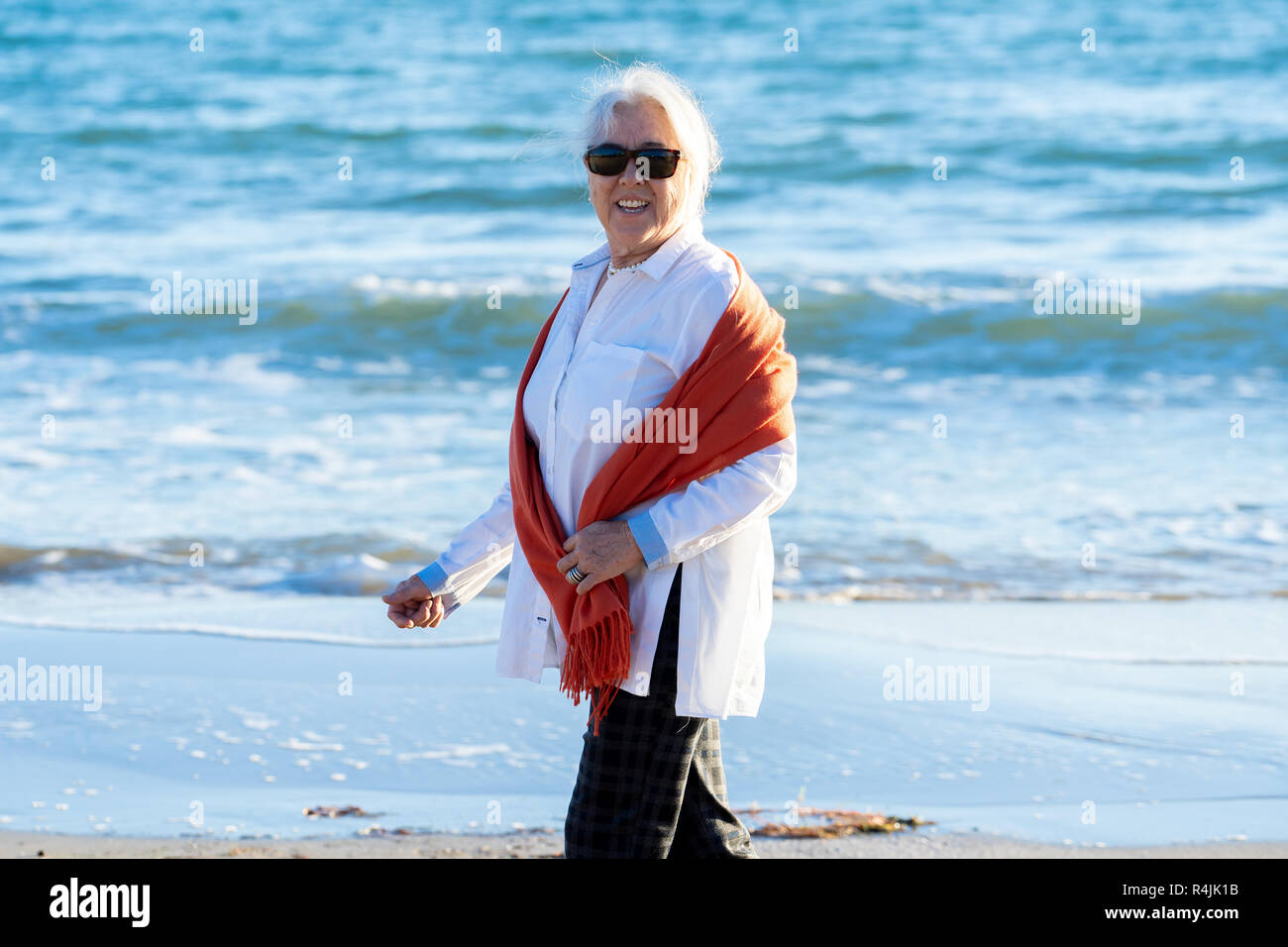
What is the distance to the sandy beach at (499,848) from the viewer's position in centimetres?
342

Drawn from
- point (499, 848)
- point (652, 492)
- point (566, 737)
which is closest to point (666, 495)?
point (652, 492)

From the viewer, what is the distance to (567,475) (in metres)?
2.50

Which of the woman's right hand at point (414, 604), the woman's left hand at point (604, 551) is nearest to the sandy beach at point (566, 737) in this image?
the woman's right hand at point (414, 604)

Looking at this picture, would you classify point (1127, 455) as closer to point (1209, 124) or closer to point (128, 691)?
point (128, 691)

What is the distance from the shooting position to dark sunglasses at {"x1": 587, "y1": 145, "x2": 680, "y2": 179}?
8.03ft

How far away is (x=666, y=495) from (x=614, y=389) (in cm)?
21

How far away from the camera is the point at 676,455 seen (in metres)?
2.38

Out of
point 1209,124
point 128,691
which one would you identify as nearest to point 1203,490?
point 128,691

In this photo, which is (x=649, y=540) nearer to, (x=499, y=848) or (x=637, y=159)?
(x=637, y=159)

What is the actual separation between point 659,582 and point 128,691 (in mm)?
2918

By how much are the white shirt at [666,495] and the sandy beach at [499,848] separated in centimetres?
109

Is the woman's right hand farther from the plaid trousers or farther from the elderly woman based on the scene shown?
the plaid trousers

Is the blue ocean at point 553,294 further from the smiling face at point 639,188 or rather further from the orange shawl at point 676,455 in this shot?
the orange shawl at point 676,455

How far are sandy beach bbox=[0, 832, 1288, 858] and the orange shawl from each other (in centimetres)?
119
